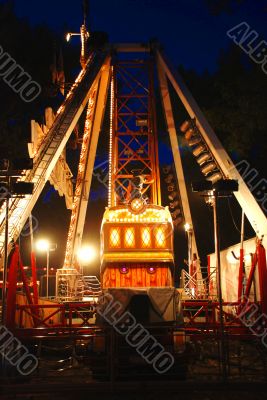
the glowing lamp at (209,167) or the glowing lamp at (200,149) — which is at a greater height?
the glowing lamp at (200,149)

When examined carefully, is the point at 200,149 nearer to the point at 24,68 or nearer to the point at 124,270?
the point at 124,270

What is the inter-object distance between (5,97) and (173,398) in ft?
87.2

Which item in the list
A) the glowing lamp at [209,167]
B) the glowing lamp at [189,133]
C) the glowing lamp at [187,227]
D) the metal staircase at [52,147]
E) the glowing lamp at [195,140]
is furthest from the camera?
the glowing lamp at [187,227]

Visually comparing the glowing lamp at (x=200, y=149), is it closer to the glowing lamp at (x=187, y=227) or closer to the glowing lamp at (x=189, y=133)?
the glowing lamp at (x=189, y=133)

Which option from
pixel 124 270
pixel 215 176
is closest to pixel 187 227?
pixel 215 176

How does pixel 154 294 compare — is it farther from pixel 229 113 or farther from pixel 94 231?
pixel 94 231

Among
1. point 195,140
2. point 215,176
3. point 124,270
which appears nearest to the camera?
point 124,270

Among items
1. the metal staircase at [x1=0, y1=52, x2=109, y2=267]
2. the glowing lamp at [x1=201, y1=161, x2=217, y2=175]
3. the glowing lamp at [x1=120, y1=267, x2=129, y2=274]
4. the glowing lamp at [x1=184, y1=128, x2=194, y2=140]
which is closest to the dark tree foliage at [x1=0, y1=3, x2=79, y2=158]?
the metal staircase at [x1=0, y1=52, x2=109, y2=267]

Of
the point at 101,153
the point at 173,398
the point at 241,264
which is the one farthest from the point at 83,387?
the point at 101,153

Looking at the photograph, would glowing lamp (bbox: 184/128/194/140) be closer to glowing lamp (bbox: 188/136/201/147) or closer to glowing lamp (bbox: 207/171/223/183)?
glowing lamp (bbox: 188/136/201/147)

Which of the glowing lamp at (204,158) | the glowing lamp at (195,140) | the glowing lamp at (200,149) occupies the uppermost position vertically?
the glowing lamp at (195,140)

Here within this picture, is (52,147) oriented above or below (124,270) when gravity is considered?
above

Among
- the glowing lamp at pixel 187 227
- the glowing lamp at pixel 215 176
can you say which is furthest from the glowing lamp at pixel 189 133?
the glowing lamp at pixel 187 227

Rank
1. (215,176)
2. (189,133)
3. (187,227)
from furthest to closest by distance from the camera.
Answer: (187,227) < (189,133) < (215,176)
